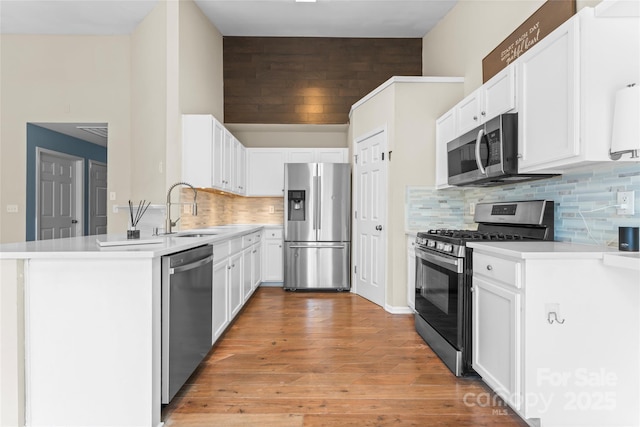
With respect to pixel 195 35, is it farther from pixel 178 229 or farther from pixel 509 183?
pixel 509 183

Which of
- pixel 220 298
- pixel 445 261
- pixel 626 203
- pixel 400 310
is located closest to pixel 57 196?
pixel 220 298

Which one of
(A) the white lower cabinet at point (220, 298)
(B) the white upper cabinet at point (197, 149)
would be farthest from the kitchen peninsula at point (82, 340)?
(B) the white upper cabinet at point (197, 149)

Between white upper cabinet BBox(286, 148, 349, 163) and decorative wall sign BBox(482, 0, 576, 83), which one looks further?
white upper cabinet BBox(286, 148, 349, 163)

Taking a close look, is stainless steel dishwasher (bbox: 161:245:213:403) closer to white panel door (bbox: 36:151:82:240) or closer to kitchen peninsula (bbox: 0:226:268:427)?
kitchen peninsula (bbox: 0:226:268:427)

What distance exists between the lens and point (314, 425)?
1922 millimetres

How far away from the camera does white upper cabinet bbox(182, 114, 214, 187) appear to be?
3877 mm

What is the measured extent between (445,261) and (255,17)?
414cm

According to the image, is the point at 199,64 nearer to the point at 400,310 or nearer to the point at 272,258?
the point at 272,258

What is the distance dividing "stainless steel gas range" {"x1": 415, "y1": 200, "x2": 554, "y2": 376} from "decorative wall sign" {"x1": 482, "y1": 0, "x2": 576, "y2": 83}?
1.25 metres

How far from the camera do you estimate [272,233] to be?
541cm

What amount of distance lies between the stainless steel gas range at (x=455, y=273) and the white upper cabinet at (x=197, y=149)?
2.30 m

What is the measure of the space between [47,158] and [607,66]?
6733 millimetres

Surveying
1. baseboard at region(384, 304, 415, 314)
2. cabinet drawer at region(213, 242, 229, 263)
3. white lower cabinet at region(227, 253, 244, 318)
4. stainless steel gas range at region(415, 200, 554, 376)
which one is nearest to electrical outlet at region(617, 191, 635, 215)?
stainless steel gas range at region(415, 200, 554, 376)

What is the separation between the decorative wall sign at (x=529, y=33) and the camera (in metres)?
2.50
